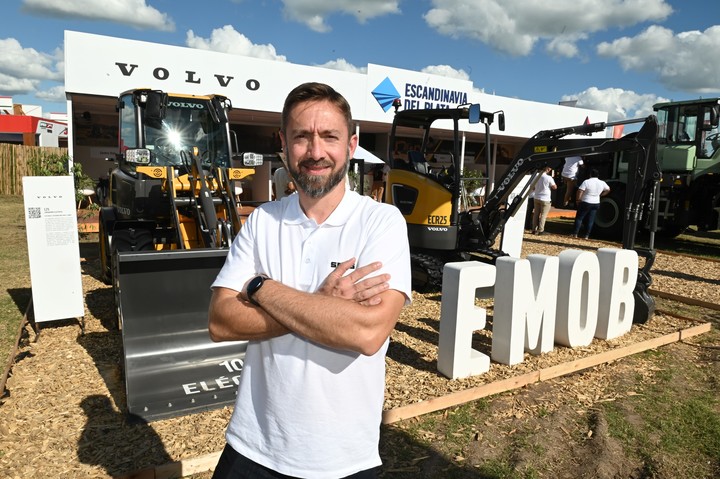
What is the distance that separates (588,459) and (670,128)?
41.2 ft

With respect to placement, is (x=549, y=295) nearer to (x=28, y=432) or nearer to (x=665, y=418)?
(x=665, y=418)

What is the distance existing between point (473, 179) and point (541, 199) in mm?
7353

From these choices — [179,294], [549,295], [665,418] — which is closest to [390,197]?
[549,295]

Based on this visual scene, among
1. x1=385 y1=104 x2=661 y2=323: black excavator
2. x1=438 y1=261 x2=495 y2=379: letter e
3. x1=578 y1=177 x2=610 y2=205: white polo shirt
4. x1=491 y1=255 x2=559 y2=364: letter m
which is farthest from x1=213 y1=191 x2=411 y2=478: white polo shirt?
x1=578 y1=177 x2=610 y2=205: white polo shirt

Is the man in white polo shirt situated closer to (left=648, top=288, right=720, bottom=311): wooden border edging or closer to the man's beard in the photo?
the man's beard

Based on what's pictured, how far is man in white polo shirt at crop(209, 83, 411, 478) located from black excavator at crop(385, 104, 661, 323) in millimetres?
5561

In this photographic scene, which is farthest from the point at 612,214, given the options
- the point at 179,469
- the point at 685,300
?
the point at 179,469

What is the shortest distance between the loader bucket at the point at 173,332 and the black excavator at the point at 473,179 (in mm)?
3645

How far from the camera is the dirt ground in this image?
3311 millimetres

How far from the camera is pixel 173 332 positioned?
4660 millimetres

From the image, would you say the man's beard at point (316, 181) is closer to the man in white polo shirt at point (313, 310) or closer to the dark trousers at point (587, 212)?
the man in white polo shirt at point (313, 310)

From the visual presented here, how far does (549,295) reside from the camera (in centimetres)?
513

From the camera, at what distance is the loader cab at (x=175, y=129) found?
6.74 metres

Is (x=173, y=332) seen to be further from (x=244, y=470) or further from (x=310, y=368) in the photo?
(x=310, y=368)
